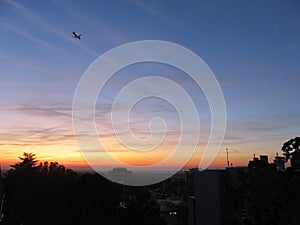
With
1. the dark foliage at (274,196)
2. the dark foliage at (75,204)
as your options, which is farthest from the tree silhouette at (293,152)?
the dark foliage at (75,204)

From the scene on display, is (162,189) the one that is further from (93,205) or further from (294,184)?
(294,184)

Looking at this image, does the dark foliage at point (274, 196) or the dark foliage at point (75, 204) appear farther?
the dark foliage at point (75, 204)

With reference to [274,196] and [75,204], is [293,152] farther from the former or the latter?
[75,204]

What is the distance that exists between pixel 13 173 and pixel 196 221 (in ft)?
50.4

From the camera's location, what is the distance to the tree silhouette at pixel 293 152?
1235 centimetres

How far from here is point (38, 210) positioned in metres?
22.9

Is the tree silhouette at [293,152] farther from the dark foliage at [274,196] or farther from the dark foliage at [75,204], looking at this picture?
the dark foliage at [75,204]

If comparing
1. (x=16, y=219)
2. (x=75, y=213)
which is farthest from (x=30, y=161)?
(x=75, y=213)

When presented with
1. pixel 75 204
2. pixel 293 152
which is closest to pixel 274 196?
pixel 293 152

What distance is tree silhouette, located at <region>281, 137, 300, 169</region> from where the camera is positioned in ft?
40.5

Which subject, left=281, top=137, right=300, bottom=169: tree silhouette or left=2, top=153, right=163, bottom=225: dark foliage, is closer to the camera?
left=281, top=137, right=300, bottom=169: tree silhouette

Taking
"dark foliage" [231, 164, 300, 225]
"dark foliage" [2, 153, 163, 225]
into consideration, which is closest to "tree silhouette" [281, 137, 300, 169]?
"dark foliage" [231, 164, 300, 225]

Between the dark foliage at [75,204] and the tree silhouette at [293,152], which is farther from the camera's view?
the dark foliage at [75,204]

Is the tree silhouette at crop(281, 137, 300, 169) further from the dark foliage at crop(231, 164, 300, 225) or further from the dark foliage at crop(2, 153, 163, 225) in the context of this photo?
the dark foliage at crop(2, 153, 163, 225)
